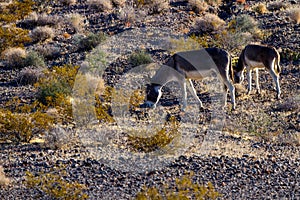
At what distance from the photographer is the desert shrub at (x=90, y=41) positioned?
80.3 ft

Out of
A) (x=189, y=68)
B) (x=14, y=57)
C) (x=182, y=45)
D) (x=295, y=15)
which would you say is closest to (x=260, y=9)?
(x=295, y=15)

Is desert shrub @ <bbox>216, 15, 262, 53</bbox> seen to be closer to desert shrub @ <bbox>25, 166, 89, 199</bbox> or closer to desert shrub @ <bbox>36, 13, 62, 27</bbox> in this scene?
desert shrub @ <bbox>36, 13, 62, 27</bbox>

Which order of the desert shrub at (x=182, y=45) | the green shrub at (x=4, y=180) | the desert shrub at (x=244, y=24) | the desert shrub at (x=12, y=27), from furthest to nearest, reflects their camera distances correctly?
the desert shrub at (x=244, y=24)
the desert shrub at (x=12, y=27)
the desert shrub at (x=182, y=45)
the green shrub at (x=4, y=180)

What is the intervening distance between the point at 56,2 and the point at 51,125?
17036 mm

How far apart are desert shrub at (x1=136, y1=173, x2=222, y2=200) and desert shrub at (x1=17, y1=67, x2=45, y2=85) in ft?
34.1

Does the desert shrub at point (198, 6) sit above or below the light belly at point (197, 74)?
below

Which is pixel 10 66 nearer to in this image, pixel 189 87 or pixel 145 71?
pixel 145 71

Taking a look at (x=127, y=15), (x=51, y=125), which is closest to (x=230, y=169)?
(x=51, y=125)

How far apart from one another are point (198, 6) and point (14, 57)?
31.0ft

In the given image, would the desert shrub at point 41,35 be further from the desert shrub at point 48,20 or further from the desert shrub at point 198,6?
the desert shrub at point 198,6

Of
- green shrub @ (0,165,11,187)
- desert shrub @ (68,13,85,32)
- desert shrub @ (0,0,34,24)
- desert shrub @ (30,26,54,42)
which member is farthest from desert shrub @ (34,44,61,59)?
green shrub @ (0,165,11,187)

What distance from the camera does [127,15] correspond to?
27781mm

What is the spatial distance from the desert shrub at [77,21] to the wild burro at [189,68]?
947 centimetres

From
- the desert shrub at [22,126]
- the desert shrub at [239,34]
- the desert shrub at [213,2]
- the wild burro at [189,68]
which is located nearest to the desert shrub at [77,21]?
the desert shrub at [239,34]
